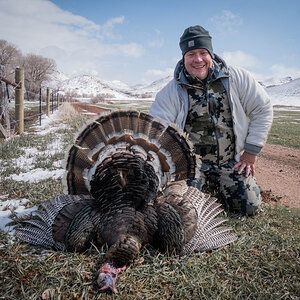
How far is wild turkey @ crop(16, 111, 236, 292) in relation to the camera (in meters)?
2.10

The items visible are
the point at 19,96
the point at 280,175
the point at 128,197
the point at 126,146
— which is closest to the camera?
the point at 128,197

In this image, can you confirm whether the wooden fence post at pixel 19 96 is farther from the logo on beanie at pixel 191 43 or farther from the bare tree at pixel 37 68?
the bare tree at pixel 37 68

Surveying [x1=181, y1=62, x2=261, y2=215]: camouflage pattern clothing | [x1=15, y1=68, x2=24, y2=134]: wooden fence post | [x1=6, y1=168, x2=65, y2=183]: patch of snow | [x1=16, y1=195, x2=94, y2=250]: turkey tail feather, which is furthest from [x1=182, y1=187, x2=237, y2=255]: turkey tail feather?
[x1=15, y1=68, x2=24, y2=134]: wooden fence post

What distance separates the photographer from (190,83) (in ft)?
10.4

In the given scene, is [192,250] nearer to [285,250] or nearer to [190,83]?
[285,250]

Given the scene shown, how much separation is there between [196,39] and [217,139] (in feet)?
4.28

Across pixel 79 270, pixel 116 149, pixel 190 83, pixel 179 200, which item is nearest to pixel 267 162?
pixel 190 83

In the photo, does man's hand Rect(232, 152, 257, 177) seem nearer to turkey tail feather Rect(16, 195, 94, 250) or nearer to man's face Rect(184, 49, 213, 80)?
man's face Rect(184, 49, 213, 80)

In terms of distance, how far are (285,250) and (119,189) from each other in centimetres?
170

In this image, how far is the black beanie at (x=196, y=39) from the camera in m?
2.88

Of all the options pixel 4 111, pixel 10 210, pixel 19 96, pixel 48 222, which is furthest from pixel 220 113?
pixel 19 96

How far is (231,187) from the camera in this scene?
325cm

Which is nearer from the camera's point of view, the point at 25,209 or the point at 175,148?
the point at 175,148

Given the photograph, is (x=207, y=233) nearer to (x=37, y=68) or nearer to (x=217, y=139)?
(x=217, y=139)
